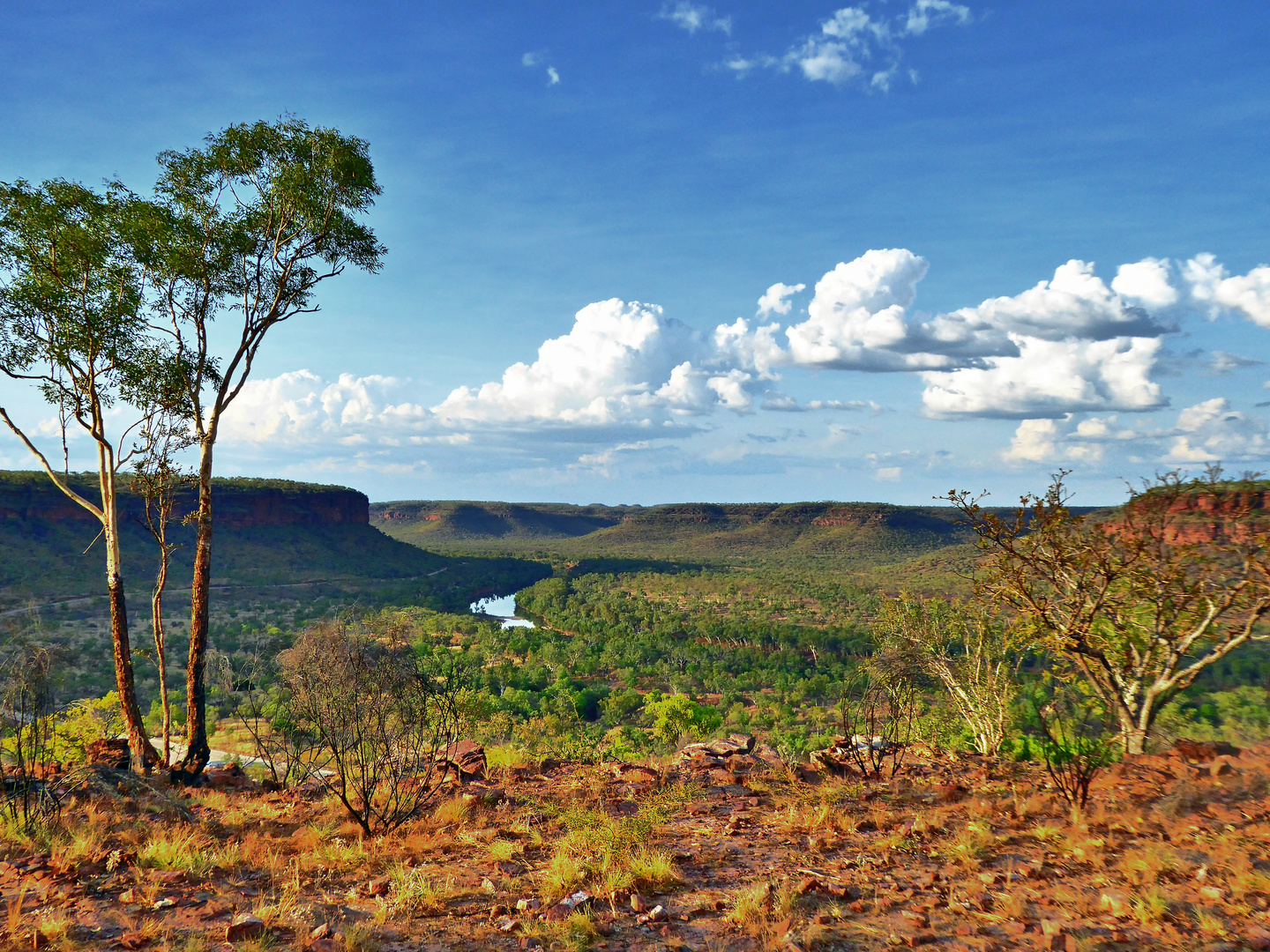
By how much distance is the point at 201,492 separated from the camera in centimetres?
1159

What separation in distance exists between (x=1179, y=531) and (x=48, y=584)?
73.1 meters

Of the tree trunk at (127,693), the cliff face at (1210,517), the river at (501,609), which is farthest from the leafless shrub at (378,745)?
the river at (501,609)

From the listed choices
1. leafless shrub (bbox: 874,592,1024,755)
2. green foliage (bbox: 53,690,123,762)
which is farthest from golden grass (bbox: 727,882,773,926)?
green foliage (bbox: 53,690,123,762)

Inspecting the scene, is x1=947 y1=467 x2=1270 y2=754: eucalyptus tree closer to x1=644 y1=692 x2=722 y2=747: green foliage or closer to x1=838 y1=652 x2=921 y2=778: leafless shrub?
x1=838 y1=652 x2=921 y2=778: leafless shrub

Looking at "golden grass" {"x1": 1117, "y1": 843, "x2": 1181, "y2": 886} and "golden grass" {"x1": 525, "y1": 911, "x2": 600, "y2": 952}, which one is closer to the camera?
"golden grass" {"x1": 525, "y1": 911, "x2": 600, "y2": 952}

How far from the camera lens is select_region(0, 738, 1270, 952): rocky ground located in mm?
5387

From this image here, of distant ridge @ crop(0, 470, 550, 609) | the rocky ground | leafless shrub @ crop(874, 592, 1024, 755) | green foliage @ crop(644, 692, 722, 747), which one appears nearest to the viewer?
the rocky ground

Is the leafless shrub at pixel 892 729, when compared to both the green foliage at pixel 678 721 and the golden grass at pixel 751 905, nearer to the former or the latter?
the golden grass at pixel 751 905

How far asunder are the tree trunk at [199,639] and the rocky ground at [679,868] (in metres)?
1.26

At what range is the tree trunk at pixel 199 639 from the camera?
10844 millimetres

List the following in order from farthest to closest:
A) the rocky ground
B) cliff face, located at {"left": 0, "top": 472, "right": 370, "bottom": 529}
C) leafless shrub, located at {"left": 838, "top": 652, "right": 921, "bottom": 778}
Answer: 1. cliff face, located at {"left": 0, "top": 472, "right": 370, "bottom": 529}
2. leafless shrub, located at {"left": 838, "top": 652, "right": 921, "bottom": 778}
3. the rocky ground

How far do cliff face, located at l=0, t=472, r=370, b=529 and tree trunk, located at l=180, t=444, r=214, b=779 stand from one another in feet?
202

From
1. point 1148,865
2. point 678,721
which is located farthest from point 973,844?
point 678,721

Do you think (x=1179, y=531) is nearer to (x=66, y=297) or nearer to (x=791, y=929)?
(x=791, y=929)
